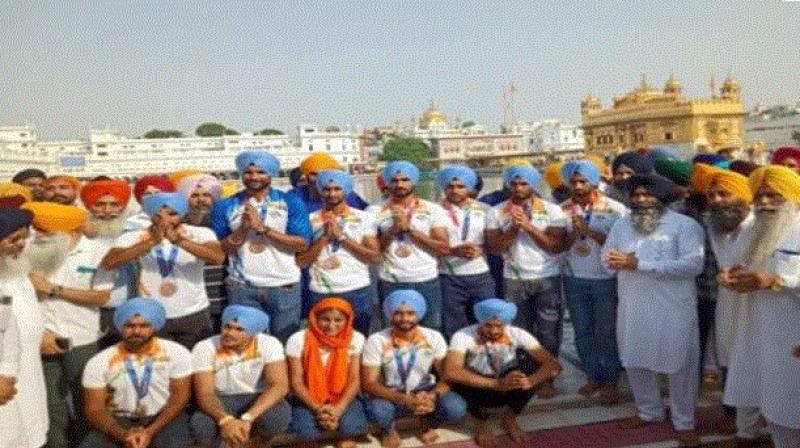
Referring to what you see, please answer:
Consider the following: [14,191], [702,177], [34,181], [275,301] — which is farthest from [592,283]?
[34,181]

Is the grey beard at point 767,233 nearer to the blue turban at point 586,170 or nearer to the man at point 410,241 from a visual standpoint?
the blue turban at point 586,170

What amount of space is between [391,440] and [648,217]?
6.35 feet

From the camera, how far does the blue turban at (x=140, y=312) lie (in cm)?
331

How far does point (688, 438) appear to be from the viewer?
3520mm

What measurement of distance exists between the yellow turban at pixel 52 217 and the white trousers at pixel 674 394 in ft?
10.8

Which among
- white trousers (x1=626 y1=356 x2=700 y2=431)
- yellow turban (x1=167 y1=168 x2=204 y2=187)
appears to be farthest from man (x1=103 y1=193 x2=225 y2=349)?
white trousers (x1=626 y1=356 x2=700 y2=431)

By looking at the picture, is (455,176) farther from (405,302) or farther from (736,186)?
(736,186)

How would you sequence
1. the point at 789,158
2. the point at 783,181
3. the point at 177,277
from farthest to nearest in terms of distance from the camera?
the point at 789,158 → the point at 177,277 → the point at 783,181

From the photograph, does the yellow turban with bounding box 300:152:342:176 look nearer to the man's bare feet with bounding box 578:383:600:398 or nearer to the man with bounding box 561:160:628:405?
the man with bounding box 561:160:628:405

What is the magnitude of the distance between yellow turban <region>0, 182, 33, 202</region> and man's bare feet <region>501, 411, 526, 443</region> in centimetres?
327

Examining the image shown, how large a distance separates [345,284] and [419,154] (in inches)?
3322

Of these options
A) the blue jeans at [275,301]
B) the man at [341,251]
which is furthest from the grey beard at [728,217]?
the blue jeans at [275,301]

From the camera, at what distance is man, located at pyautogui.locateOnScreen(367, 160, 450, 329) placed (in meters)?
4.14

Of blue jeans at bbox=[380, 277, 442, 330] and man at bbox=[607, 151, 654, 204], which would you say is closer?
blue jeans at bbox=[380, 277, 442, 330]
